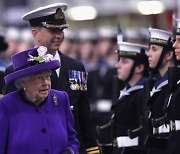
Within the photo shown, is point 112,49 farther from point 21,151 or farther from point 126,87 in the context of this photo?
point 21,151

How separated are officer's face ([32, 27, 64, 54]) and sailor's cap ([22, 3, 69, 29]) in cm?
5

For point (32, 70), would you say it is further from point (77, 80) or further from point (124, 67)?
point (124, 67)

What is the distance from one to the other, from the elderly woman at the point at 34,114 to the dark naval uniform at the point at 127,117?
2.37 metres

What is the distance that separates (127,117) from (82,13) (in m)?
19.7

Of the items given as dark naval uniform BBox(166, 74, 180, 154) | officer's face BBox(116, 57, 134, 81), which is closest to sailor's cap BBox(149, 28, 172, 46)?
officer's face BBox(116, 57, 134, 81)

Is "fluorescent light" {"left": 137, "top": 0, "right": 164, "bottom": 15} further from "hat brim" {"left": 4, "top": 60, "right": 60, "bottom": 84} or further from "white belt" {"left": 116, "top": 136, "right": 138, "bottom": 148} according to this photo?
"hat brim" {"left": 4, "top": 60, "right": 60, "bottom": 84}

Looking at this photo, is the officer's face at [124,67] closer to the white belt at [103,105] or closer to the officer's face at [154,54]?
the officer's face at [154,54]

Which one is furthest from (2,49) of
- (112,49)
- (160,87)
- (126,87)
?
(112,49)

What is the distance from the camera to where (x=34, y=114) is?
794cm

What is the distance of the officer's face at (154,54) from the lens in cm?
1024

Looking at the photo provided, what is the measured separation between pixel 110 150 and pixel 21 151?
308 centimetres

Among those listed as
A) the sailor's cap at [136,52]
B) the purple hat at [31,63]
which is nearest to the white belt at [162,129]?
the sailor's cap at [136,52]

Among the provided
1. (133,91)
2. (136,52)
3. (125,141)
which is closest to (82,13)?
(136,52)

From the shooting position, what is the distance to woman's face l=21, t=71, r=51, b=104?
792 cm
